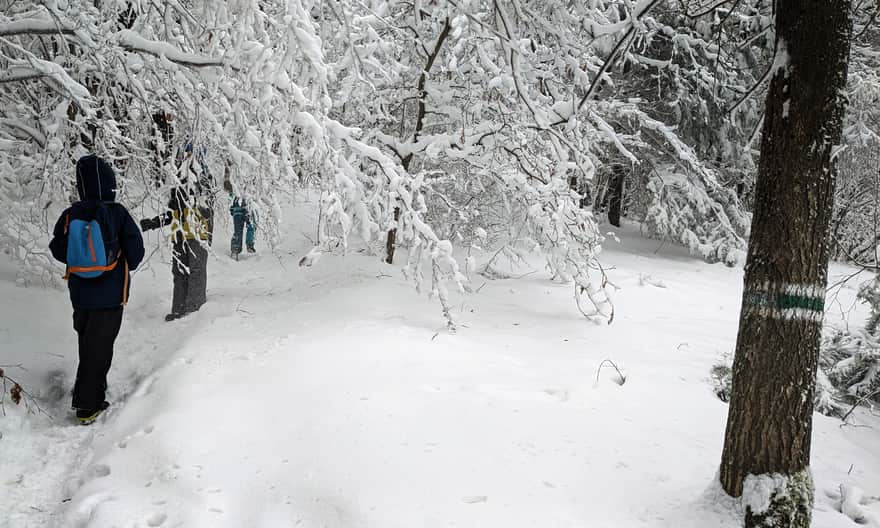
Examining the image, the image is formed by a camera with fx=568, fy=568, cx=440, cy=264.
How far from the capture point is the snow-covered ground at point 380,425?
2.75 meters

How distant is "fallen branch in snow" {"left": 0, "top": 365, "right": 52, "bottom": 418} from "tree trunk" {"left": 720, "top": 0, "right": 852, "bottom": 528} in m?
4.60

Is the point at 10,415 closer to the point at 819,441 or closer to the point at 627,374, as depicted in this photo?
the point at 627,374

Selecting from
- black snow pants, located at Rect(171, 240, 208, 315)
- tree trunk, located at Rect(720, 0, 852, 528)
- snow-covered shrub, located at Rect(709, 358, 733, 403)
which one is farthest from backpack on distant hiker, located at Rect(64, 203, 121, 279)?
snow-covered shrub, located at Rect(709, 358, 733, 403)

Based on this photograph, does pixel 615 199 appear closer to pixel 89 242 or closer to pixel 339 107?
pixel 339 107

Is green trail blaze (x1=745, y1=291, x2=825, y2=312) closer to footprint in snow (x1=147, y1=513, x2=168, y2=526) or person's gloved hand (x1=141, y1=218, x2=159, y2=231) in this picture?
footprint in snow (x1=147, y1=513, x2=168, y2=526)

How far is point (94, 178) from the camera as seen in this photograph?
4355mm

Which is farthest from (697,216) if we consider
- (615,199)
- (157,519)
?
(157,519)

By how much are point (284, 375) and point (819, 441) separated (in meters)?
3.70

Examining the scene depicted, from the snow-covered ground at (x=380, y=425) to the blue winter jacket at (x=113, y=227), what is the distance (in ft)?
2.53

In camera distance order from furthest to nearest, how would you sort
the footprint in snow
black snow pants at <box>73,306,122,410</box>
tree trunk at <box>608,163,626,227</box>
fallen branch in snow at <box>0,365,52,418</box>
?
tree trunk at <box>608,163,626,227</box> < black snow pants at <box>73,306,122,410</box> < fallen branch in snow at <box>0,365,52,418</box> < the footprint in snow

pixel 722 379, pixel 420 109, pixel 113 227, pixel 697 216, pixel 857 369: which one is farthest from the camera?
pixel 697 216

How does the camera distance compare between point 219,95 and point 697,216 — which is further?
point 697,216

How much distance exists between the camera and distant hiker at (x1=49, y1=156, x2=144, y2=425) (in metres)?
4.29

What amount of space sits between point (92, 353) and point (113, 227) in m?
1.00
